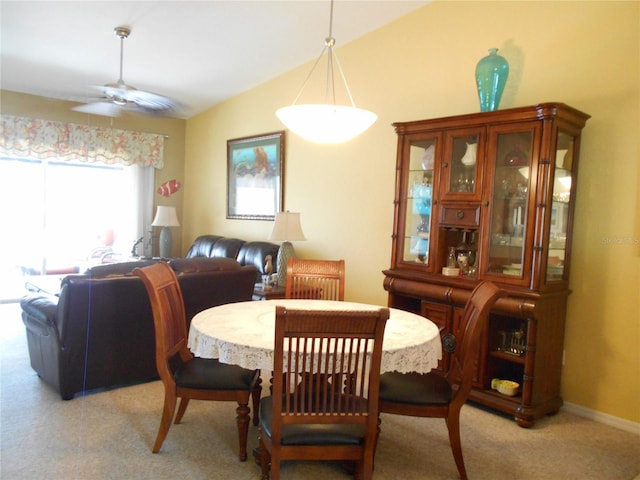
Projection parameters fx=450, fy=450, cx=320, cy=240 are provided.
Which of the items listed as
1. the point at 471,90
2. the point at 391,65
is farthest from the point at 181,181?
the point at 471,90

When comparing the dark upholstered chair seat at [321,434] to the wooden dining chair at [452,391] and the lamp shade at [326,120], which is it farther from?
the lamp shade at [326,120]

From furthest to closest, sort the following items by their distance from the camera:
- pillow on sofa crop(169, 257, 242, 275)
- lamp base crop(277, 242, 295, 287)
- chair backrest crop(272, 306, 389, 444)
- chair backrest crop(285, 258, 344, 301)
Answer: lamp base crop(277, 242, 295, 287) < pillow on sofa crop(169, 257, 242, 275) < chair backrest crop(285, 258, 344, 301) < chair backrest crop(272, 306, 389, 444)

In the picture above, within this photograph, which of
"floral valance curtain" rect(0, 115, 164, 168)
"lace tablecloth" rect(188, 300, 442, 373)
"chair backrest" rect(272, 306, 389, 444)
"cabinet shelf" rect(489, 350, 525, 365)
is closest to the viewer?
"chair backrest" rect(272, 306, 389, 444)

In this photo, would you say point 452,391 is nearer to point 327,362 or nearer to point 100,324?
point 327,362

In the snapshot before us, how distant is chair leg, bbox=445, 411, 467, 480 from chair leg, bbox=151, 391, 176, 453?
1316 mm

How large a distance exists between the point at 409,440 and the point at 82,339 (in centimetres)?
210

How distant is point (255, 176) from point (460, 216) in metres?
3.19

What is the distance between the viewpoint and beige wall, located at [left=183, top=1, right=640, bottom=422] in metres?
2.74

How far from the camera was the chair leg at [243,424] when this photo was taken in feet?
7.15

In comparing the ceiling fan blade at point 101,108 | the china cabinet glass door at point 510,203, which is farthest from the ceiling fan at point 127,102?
the china cabinet glass door at point 510,203

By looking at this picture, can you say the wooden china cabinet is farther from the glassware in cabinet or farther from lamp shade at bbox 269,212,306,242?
lamp shade at bbox 269,212,306,242

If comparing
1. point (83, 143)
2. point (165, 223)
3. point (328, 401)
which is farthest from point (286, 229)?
point (83, 143)

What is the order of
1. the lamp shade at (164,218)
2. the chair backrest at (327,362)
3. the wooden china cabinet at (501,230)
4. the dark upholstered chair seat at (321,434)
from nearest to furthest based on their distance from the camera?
the chair backrest at (327,362), the dark upholstered chair seat at (321,434), the wooden china cabinet at (501,230), the lamp shade at (164,218)

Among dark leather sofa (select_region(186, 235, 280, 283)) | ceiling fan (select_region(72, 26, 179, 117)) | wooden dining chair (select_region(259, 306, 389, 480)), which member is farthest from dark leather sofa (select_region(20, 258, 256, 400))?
wooden dining chair (select_region(259, 306, 389, 480))
